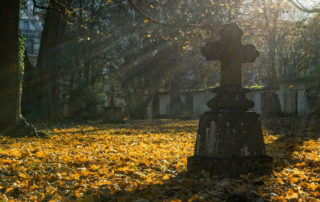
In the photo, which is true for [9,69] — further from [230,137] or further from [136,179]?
[230,137]

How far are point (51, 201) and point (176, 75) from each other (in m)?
24.6

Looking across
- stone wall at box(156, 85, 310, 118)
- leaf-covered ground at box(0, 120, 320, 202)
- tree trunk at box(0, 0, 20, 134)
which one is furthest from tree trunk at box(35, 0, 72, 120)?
stone wall at box(156, 85, 310, 118)

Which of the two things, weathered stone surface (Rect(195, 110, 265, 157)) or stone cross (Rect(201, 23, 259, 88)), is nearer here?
weathered stone surface (Rect(195, 110, 265, 157))

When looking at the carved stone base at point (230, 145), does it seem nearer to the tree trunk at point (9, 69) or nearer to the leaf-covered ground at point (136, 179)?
the leaf-covered ground at point (136, 179)

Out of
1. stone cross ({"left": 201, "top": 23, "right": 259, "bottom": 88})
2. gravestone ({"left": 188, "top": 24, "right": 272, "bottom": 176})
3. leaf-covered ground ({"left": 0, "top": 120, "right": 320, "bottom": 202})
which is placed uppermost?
stone cross ({"left": 201, "top": 23, "right": 259, "bottom": 88})

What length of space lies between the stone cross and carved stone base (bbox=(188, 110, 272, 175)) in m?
0.57

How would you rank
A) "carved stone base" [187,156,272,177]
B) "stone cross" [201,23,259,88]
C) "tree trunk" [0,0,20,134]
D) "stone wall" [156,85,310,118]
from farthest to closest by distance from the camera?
"stone wall" [156,85,310,118] → "tree trunk" [0,0,20,134] → "stone cross" [201,23,259,88] → "carved stone base" [187,156,272,177]

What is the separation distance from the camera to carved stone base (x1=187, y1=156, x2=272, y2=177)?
16.5ft

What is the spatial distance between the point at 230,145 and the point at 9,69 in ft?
22.6

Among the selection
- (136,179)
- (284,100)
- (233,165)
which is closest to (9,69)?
(136,179)

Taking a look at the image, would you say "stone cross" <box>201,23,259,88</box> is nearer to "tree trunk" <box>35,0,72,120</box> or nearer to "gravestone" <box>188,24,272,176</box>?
"gravestone" <box>188,24,272,176</box>

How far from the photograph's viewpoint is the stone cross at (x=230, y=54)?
5465 millimetres

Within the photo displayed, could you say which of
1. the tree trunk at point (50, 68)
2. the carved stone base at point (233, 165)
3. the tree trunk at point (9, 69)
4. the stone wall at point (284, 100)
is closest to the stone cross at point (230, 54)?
the carved stone base at point (233, 165)

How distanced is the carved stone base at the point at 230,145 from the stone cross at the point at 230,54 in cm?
57
